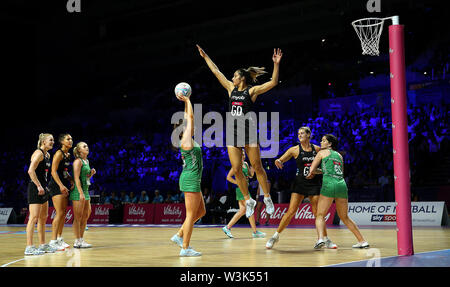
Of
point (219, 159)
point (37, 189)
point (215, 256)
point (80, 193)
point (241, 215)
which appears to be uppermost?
point (219, 159)

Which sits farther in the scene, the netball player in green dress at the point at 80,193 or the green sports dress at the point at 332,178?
the netball player in green dress at the point at 80,193

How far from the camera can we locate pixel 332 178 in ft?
31.0

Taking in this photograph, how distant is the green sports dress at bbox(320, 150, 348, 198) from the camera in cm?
940

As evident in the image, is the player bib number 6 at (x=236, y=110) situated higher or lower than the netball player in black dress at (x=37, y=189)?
higher

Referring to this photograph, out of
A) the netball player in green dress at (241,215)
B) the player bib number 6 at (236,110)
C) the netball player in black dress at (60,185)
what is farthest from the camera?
the netball player in green dress at (241,215)

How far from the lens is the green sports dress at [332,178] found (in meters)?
9.40

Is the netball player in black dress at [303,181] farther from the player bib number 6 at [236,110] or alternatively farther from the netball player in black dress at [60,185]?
the netball player in black dress at [60,185]

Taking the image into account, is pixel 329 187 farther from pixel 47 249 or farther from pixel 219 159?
pixel 219 159

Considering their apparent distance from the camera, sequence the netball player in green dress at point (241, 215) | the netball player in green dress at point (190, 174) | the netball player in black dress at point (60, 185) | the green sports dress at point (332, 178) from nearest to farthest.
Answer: the netball player in green dress at point (190, 174), the green sports dress at point (332, 178), the netball player in black dress at point (60, 185), the netball player in green dress at point (241, 215)

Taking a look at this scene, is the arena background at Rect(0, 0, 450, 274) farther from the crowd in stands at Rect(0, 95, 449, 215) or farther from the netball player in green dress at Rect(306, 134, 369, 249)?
the netball player in green dress at Rect(306, 134, 369, 249)

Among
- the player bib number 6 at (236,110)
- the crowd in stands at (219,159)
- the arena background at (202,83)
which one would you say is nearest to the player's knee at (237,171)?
the player bib number 6 at (236,110)

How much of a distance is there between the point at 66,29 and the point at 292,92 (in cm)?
Result: 1615

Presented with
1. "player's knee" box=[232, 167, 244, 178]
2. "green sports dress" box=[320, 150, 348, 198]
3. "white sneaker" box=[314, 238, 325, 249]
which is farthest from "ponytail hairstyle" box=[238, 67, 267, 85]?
"white sneaker" box=[314, 238, 325, 249]

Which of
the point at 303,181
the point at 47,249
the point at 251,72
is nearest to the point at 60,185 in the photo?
the point at 47,249
